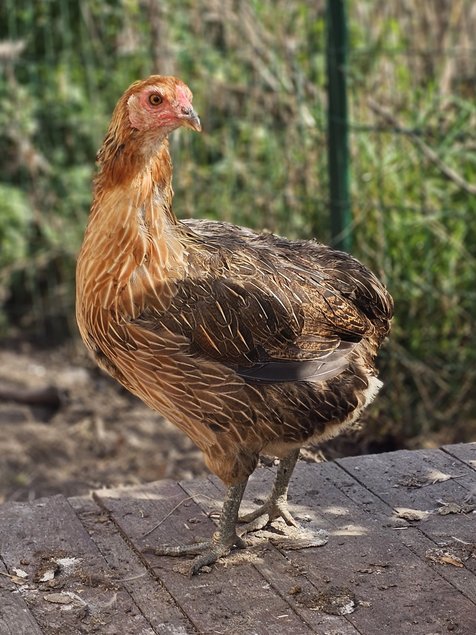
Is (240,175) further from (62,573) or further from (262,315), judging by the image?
(62,573)

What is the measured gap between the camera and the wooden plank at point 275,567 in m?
3.04

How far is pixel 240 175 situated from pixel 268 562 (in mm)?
4048

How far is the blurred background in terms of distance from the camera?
5.91 m

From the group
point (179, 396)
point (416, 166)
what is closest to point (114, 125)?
point (179, 396)

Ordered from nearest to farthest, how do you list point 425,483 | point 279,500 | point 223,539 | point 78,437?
point 223,539 → point 279,500 → point 425,483 → point 78,437

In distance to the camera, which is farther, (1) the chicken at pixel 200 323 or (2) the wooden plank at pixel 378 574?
(1) the chicken at pixel 200 323

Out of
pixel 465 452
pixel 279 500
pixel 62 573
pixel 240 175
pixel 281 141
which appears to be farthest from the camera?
pixel 240 175

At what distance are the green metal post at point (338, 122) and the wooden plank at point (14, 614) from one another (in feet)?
10.2

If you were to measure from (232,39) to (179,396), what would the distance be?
4137 mm

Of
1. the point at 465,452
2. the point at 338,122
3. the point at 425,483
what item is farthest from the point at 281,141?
the point at 425,483

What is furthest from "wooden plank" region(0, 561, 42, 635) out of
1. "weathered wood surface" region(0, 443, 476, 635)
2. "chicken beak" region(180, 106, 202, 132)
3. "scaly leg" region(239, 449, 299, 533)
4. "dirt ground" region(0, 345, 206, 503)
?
"dirt ground" region(0, 345, 206, 503)

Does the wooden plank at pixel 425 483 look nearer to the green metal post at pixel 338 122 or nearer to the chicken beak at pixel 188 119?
the chicken beak at pixel 188 119

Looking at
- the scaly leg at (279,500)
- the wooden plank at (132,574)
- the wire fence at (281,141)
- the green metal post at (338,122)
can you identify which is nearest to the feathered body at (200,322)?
the scaly leg at (279,500)

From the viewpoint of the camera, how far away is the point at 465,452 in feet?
13.7
